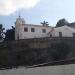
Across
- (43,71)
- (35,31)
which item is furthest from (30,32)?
(43,71)

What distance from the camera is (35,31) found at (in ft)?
170

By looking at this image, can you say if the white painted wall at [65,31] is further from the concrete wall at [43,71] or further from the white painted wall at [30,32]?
the concrete wall at [43,71]

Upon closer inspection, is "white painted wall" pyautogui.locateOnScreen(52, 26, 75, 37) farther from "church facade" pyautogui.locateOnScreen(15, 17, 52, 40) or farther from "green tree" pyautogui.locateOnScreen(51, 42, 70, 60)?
"green tree" pyautogui.locateOnScreen(51, 42, 70, 60)

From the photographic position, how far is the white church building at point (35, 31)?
49.7 meters

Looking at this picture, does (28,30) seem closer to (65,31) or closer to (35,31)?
(35,31)

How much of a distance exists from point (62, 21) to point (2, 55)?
30.6 metres

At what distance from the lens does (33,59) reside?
3944 cm

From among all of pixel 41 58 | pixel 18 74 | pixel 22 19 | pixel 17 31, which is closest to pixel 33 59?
pixel 41 58

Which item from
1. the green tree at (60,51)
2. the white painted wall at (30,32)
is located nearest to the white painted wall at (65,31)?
the white painted wall at (30,32)

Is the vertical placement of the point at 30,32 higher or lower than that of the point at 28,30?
lower

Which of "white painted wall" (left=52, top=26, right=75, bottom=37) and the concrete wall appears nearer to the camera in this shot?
the concrete wall

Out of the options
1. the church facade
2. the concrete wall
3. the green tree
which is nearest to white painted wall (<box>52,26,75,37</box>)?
the church facade

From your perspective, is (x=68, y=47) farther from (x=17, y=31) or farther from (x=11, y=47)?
(x=17, y=31)

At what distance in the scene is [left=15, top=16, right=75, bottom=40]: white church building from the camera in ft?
163
